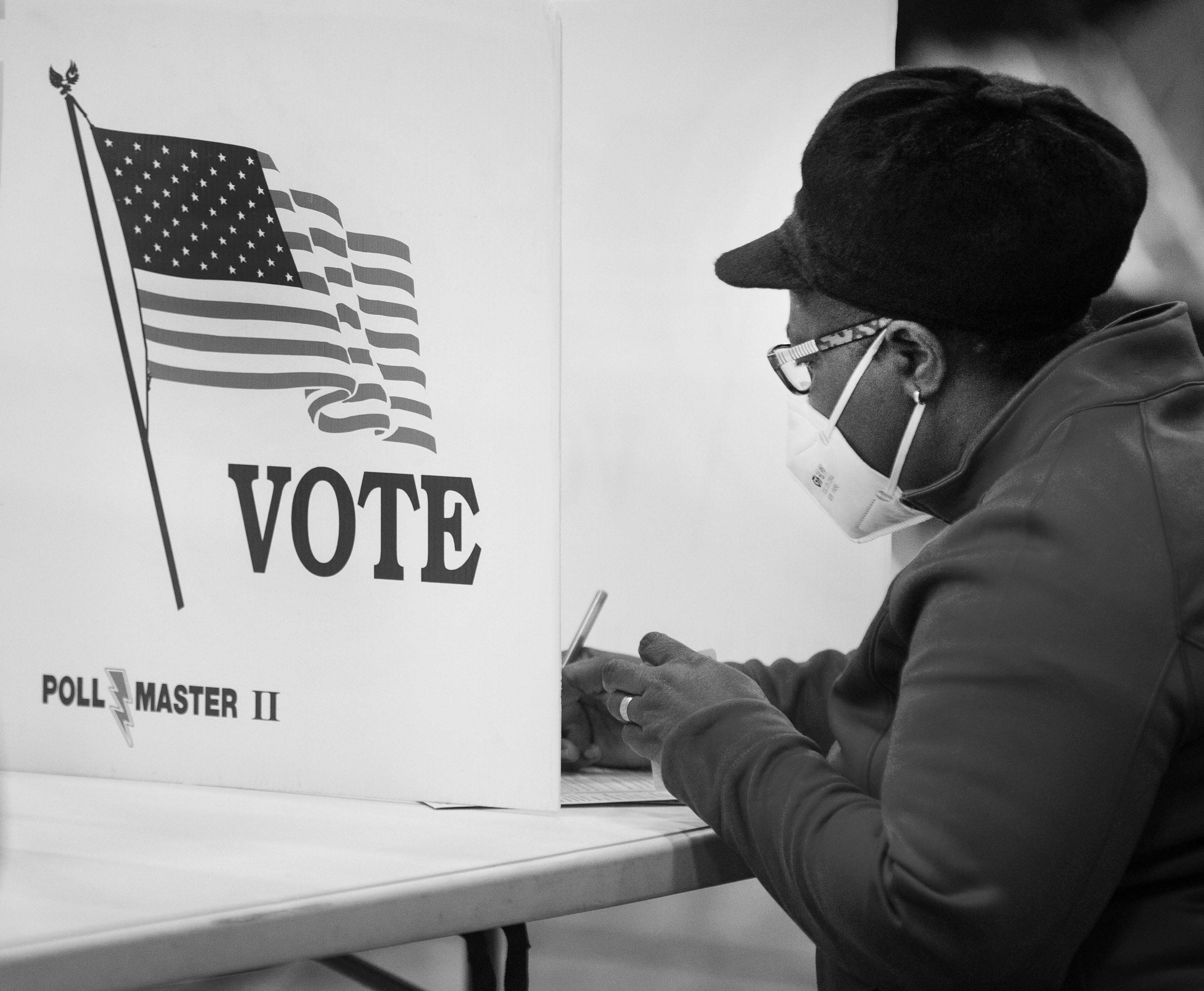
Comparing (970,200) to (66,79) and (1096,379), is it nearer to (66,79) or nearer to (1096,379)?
(1096,379)

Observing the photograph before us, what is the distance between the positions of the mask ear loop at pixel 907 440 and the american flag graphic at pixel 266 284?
0.42 meters

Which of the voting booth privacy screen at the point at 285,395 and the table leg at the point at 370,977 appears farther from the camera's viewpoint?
the table leg at the point at 370,977

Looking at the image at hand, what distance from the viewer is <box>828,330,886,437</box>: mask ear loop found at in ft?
3.28

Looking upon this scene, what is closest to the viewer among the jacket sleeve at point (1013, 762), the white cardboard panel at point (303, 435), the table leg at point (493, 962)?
the jacket sleeve at point (1013, 762)

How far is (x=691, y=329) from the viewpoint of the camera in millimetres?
2072

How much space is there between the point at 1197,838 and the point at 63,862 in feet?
2.48

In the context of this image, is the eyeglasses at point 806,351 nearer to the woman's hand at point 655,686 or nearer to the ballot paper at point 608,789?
the woman's hand at point 655,686

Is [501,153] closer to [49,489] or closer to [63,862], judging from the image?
[49,489]

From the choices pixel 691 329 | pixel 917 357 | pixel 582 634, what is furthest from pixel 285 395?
pixel 691 329

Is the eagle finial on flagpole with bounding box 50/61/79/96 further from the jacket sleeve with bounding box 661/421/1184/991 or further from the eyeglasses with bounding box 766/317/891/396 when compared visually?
the jacket sleeve with bounding box 661/421/1184/991

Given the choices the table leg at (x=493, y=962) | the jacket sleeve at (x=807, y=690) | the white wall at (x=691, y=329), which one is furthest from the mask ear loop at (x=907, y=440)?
the white wall at (x=691, y=329)

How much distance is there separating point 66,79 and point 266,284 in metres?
0.25

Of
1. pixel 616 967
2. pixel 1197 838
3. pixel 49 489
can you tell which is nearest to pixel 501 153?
pixel 49 489

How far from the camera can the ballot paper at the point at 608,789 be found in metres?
1.01
